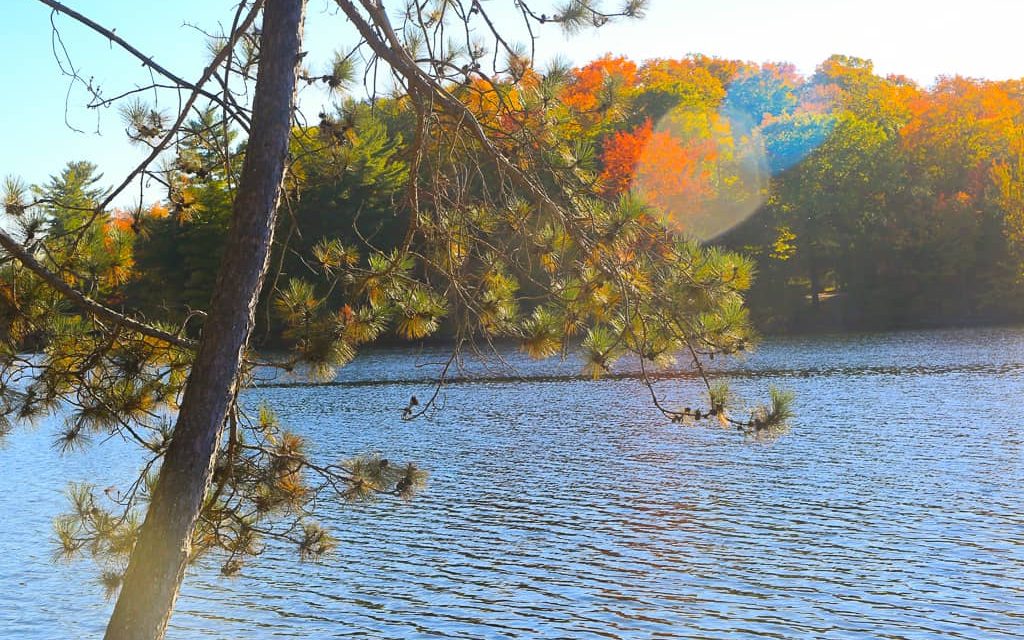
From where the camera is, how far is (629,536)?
1291cm

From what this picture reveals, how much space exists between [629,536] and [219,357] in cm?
871

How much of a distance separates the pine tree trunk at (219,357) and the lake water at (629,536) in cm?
524

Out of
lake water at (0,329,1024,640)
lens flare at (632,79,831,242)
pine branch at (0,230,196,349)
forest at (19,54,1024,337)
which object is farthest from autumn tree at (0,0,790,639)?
lens flare at (632,79,831,242)

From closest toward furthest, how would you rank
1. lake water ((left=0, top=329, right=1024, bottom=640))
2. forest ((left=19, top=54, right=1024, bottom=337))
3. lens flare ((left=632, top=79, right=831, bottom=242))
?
lake water ((left=0, top=329, right=1024, bottom=640)) → forest ((left=19, top=54, right=1024, bottom=337)) → lens flare ((left=632, top=79, right=831, bottom=242))

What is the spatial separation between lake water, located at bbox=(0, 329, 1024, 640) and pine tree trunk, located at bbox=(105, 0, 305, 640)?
5.24m

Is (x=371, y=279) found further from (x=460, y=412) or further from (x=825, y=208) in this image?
(x=825, y=208)

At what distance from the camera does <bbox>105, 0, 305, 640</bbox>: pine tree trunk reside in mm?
4789

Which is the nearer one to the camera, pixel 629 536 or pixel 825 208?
pixel 629 536

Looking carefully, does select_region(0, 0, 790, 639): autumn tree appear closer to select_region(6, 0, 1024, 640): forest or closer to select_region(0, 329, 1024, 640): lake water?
select_region(6, 0, 1024, 640): forest

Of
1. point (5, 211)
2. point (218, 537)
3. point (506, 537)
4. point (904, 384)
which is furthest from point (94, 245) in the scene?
point (904, 384)

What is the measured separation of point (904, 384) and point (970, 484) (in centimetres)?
1195

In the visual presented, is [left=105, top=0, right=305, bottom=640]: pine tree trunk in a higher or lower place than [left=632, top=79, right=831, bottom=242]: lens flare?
lower

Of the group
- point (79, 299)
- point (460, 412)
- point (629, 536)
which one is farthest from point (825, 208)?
point (79, 299)

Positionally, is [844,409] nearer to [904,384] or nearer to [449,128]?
[904,384]
